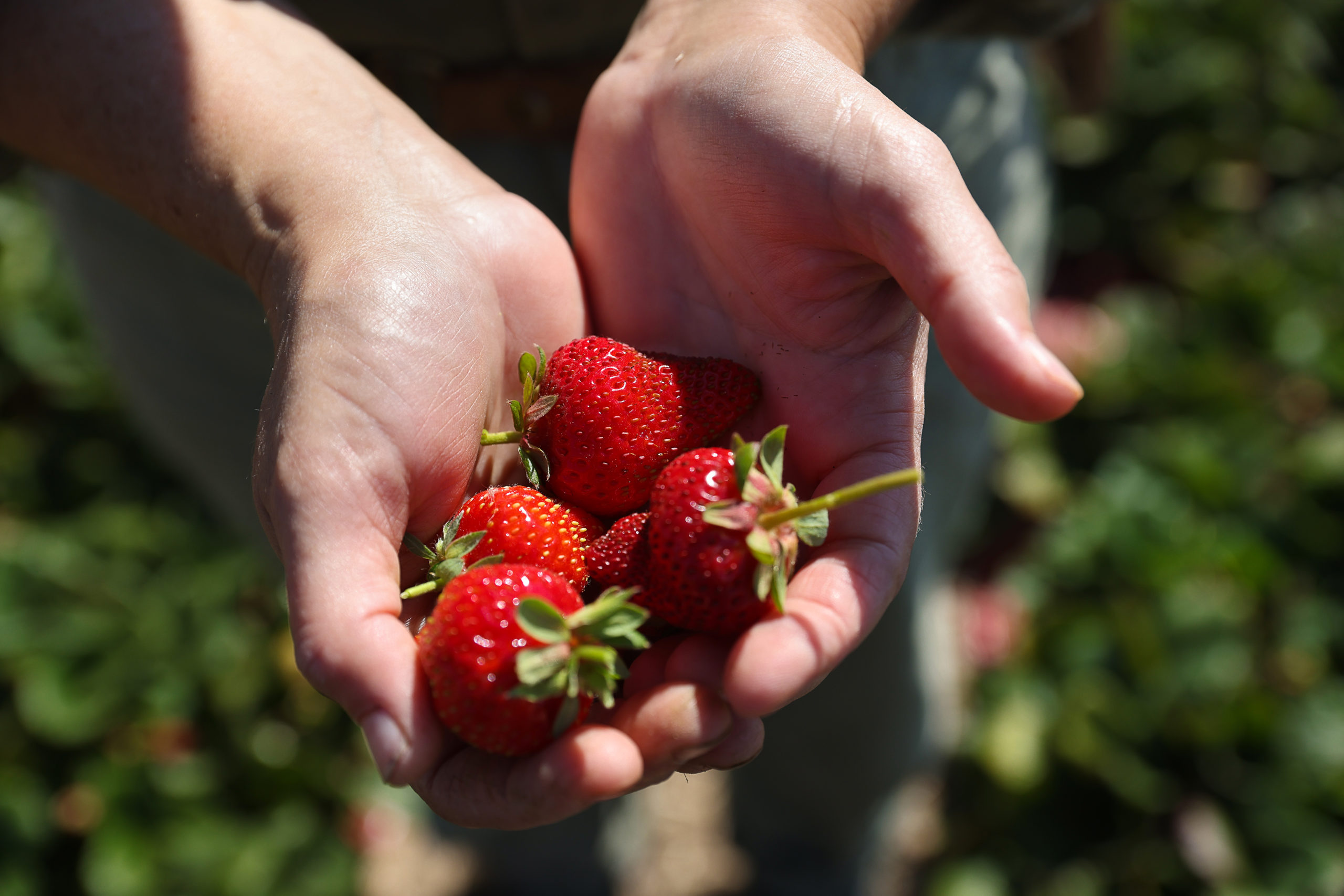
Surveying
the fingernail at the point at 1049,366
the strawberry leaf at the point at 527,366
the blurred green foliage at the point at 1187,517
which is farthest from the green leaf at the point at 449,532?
the blurred green foliage at the point at 1187,517

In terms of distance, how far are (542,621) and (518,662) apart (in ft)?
0.20

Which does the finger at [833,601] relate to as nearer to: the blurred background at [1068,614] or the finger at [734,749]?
the finger at [734,749]

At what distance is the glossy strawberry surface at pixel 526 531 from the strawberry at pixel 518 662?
0.51 feet

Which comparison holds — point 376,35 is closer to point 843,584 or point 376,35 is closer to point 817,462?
point 817,462

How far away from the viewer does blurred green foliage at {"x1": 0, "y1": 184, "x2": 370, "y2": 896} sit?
8.66 feet

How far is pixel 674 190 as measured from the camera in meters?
1.63

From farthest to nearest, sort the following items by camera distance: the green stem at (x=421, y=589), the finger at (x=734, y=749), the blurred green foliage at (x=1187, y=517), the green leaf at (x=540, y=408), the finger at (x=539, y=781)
Result: the blurred green foliage at (x=1187, y=517)
the green leaf at (x=540, y=408)
the green stem at (x=421, y=589)
the finger at (x=734, y=749)
the finger at (x=539, y=781)

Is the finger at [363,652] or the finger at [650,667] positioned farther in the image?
the finger at [650,667]

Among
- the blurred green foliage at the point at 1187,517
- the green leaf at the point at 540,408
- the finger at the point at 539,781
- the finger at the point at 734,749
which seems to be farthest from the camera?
the blurred green foliage at the point at 1187,517

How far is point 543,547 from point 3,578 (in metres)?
2.35

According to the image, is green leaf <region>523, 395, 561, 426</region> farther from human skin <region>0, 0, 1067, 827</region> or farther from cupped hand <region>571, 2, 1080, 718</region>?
cupped hand <region>571, 2, 1080, 718</region>

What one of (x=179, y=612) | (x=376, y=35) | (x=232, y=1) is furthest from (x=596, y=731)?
(x=179, y=612)

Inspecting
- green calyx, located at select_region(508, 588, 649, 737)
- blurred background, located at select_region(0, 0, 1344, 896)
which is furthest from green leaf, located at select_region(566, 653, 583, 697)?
blurred background, located at select_region(0, 0, 1344, 896)

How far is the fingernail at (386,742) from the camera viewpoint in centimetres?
119
